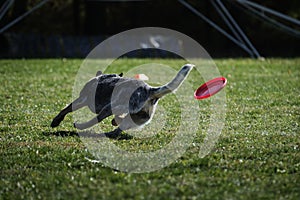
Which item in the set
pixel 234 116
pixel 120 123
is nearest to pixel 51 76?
pixel 234 116

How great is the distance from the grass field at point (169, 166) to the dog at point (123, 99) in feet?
1.02

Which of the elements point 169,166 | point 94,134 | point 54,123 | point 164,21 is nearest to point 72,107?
point 54,123

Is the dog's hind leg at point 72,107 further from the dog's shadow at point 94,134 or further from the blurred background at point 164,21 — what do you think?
the blurred background at point 164,21

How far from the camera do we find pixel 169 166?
618 centimetres

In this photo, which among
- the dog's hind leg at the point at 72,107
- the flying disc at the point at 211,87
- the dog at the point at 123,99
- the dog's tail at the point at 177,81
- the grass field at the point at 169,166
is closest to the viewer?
the grass field at the point at 169,166

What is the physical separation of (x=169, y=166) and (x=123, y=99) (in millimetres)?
1611

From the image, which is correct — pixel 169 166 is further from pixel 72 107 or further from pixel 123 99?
pixel 72 107

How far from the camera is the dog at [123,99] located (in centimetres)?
736

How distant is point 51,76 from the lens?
638 inches

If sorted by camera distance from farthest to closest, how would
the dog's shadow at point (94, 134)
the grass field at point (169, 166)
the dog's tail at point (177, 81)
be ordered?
the dog's shadow at point (94, 134), the dog's tail at point (177, 81), the grass field at point (169, 166)

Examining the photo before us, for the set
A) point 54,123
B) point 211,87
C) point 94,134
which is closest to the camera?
point 94,134

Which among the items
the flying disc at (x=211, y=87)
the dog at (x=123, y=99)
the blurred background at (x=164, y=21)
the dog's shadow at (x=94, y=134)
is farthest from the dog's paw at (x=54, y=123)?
the blurred background at (x=164, y=21)

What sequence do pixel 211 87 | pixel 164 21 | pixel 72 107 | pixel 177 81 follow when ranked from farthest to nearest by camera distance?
1. pixel 164 21
2. pixel 211 87
3. pixel 72 107
4. pixel 177 81

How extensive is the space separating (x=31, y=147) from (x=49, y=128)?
1261 mm
